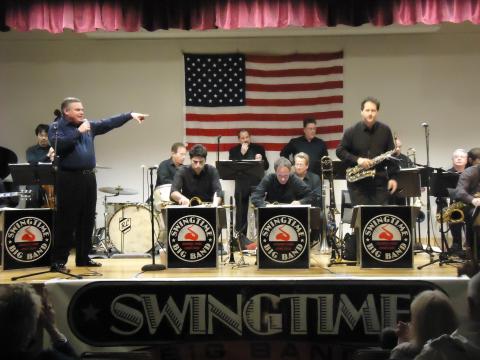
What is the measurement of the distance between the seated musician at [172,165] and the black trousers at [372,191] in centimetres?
393

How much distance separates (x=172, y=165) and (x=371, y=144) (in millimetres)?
4331

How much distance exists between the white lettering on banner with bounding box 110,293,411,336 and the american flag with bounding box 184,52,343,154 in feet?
29.4

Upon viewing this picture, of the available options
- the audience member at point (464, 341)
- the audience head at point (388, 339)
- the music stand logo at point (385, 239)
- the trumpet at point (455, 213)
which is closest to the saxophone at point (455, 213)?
the trumpet at point (455, 213)

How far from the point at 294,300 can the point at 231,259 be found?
4912 millimetres

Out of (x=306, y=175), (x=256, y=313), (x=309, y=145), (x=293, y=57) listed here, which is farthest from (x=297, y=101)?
(x=256, y=313)

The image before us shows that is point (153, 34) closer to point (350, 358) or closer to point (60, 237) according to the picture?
point (60, 237)

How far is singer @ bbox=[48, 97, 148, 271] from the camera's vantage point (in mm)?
7582

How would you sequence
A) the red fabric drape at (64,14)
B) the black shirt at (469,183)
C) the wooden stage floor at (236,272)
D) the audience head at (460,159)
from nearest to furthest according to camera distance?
the wooden stage floor at (236,272) < the black shirt at (469,183) < the red fabric drape at (64,14) < the audience head at (460,159)

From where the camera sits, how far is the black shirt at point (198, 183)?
8.91m

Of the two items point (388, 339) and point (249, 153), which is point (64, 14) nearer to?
point (249, 153)

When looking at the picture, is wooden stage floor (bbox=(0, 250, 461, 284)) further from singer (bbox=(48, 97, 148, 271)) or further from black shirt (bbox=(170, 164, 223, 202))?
black shirt (bbox=(170, 164, 223, 202))

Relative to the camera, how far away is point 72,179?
7766 millimetres

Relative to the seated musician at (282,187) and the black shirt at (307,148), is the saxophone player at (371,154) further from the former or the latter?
the black shirt at (307,148)

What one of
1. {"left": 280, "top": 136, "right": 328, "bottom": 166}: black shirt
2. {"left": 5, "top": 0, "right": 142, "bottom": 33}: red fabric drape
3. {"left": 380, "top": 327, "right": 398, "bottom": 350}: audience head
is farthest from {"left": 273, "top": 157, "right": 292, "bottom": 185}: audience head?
{"left": 380, "top": 327, "right": 398, "bottom": 350}: audience head
